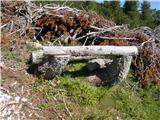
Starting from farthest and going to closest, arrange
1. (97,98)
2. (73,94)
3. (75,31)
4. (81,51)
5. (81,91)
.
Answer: (75,31)
(97,98)
(81,91)
(73,94)
(81,51)

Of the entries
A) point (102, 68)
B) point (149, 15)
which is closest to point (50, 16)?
point (102, 68)

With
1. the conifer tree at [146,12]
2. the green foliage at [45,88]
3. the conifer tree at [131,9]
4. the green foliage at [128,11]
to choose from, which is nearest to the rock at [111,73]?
the green foliage at [45,88]

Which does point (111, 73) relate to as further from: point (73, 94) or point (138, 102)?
point (73, 94)

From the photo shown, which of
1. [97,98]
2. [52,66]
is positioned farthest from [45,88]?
[97,98]

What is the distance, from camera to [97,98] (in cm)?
895

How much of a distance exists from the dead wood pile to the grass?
47 cm

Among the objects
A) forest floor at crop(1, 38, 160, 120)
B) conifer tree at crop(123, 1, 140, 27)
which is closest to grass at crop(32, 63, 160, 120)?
forest floor at crop(1, 38, 160, 120)

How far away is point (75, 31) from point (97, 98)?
2036 mm

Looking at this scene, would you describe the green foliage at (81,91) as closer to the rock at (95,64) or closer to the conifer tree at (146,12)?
the rock at (95,64)

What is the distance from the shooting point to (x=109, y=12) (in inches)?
643

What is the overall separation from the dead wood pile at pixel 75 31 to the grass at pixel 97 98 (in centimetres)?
47

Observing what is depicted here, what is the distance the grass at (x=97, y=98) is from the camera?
8.48 meters

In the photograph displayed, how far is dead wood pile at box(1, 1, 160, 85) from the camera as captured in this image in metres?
10.0

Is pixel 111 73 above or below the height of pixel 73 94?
above
